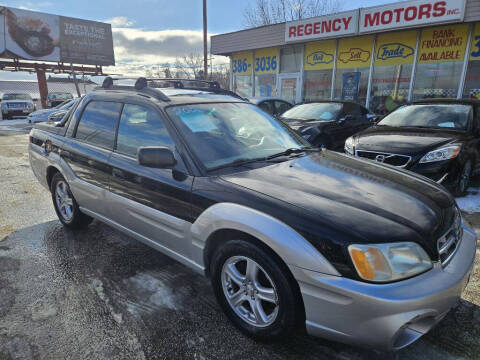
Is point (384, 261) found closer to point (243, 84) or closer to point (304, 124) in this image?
point (304, 124)

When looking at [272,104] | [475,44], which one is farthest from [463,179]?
[475,44]

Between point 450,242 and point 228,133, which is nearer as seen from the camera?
point 450,242

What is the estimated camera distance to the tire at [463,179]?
478 centimetres

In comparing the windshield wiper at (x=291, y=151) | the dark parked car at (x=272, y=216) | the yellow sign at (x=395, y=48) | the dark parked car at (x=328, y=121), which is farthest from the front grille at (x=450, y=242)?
the yellow sign at (x=395, y=48)

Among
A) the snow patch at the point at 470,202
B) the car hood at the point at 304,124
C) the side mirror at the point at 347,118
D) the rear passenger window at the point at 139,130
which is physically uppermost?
the rear passenger window at the point at 139,130

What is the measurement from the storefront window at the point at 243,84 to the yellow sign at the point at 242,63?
0.19 meters

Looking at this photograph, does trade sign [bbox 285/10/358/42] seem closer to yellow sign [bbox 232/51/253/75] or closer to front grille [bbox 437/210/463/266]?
yellow sign [bbox 232/51/253/75]

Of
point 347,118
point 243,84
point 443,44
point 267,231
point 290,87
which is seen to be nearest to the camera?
point 267,231

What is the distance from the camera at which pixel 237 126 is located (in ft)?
9.66

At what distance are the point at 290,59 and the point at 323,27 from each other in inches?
93.8

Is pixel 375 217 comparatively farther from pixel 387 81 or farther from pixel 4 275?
pixel 387 81

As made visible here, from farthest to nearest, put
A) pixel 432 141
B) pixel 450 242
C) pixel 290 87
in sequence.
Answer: pixel 290 87 → pixel 432 141 → pixel 450 242

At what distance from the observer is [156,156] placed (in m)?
2.38

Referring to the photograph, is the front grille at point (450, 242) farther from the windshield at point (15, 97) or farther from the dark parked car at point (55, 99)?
the windshield at point (15, 97)
